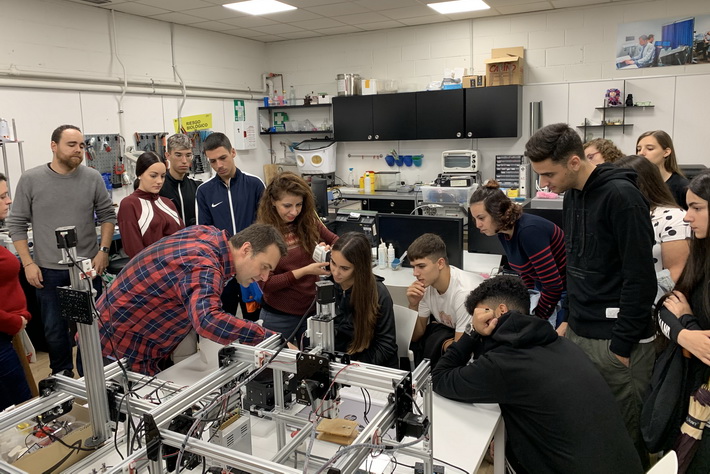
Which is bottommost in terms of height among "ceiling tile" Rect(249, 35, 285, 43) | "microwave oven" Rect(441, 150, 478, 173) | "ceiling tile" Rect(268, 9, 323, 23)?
"microwave oven" Rect(441, 150, 478, 173)

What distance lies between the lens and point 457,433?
1.77m

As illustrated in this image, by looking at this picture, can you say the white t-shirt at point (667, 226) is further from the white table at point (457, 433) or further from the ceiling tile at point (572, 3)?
the ceiling tile at point (572, 3)

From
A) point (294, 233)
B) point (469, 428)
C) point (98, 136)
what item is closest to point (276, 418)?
point (469, 428)

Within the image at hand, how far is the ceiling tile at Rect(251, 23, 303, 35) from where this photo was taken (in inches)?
255

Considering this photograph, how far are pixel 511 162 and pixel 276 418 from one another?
5261 millimetres

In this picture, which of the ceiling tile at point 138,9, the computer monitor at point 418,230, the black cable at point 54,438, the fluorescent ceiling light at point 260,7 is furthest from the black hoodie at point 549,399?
the ceiling tile at point 138,9

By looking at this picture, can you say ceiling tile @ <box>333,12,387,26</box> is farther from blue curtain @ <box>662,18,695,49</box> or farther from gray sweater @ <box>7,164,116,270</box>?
gray sweater @ <box>7,164,116,270</box>

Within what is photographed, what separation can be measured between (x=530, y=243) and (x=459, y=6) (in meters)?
4.07

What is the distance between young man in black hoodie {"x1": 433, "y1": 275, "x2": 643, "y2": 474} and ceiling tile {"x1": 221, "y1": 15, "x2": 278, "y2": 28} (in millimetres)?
5190

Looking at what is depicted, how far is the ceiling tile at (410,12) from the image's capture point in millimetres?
5789

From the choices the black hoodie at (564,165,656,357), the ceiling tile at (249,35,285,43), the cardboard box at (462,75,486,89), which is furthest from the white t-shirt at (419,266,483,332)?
the ceiling tile at (249,35,285,43)

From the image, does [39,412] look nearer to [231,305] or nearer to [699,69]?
[231,305]

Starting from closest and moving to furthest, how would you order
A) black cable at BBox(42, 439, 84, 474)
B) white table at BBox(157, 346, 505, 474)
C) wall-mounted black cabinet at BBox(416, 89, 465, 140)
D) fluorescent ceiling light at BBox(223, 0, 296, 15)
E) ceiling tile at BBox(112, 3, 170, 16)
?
black cable at BBox(42, 439, 84, 474), white table at BBox(157, 346, 505, 474), ceiling tile at BBox(112, 3, 170, 16), fluorescent ceiling light at BBox(223, 0, 296, 15), wall-mounted black cabinet at BBox(416, 89, 465, 140)

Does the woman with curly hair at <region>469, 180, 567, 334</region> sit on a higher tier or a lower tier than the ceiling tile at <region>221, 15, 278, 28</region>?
lower
